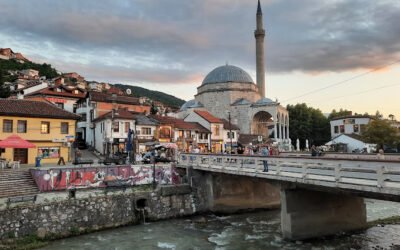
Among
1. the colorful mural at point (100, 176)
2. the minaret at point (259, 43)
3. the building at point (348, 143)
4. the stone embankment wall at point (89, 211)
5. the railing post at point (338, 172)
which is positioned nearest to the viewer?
the railing post at point (338, 172)

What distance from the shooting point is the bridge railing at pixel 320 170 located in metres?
10.8

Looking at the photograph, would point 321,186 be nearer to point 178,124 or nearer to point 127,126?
point 127,126

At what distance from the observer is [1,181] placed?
67.2 ft

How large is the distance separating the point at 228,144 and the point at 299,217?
3960 centimetres

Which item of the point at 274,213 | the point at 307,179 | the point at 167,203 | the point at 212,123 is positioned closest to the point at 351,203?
the point at 307,179

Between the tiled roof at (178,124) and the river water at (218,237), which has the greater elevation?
the tiled roof at (178,124)

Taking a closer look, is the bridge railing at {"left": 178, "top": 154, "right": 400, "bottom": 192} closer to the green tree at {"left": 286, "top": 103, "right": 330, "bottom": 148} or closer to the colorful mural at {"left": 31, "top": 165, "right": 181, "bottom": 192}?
the colorful mural at {"left": 31, "top": 165, "right": 181, "bottom": 192}

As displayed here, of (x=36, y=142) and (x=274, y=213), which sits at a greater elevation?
(x=36, y=142)

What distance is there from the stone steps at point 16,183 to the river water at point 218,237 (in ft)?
15.1

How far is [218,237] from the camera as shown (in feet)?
59.2

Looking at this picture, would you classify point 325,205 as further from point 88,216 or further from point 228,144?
point 228,144

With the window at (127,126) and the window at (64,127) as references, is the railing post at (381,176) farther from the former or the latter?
the window at (127,126)

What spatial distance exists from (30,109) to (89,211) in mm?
15078

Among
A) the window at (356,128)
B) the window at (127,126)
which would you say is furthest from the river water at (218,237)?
the window at (356,128)
